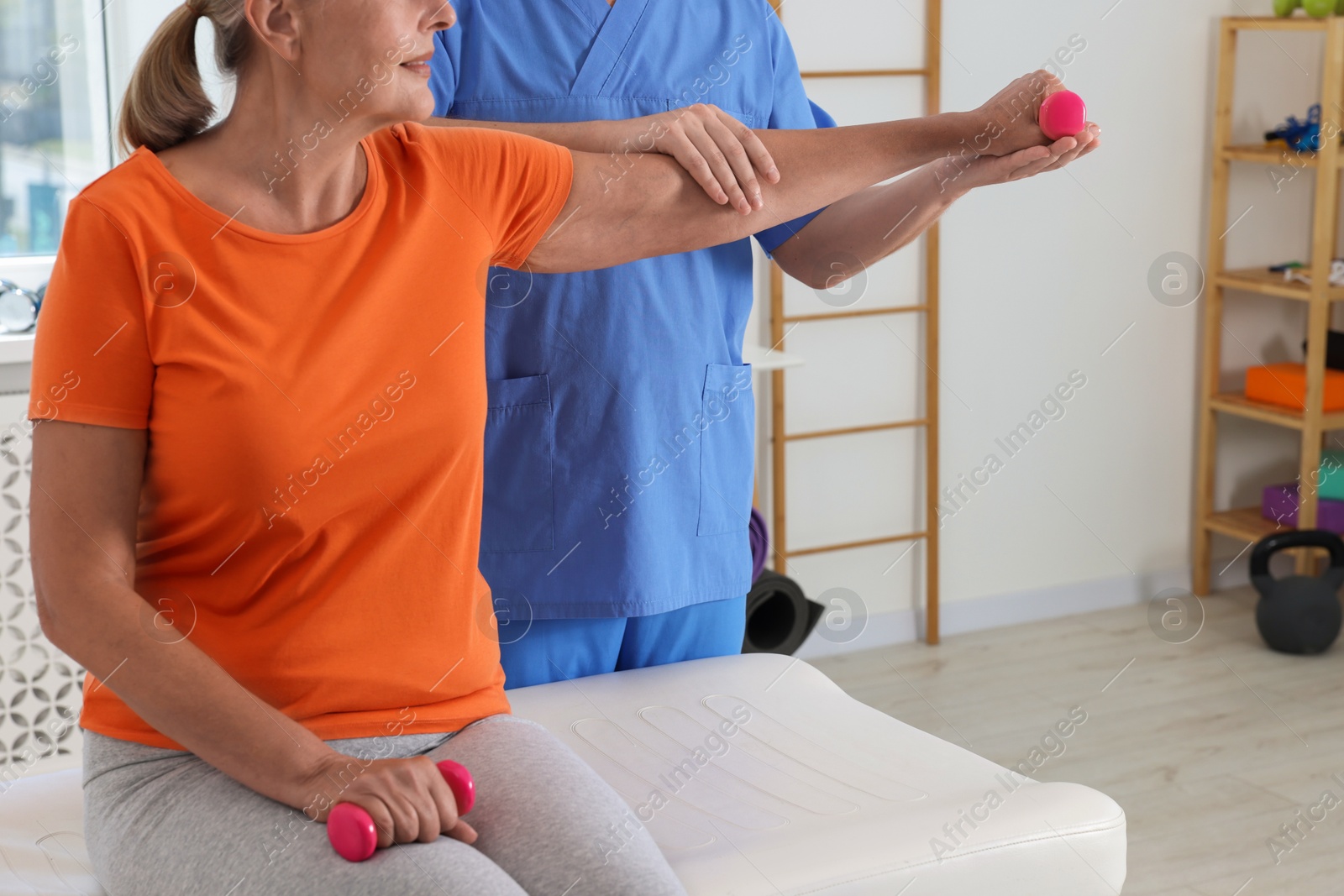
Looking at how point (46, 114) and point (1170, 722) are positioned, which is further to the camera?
point (1170, 722)

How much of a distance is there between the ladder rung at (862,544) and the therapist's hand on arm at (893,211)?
1788mm

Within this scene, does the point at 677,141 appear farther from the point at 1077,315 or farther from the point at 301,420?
the point at 1077,315

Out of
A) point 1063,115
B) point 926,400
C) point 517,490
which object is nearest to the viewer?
point 1063,115

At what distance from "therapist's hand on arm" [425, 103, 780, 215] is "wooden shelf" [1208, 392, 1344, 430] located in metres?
2.75

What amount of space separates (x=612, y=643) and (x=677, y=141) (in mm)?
587

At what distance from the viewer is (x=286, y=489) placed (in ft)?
3.43

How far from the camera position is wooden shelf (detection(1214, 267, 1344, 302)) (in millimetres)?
3553

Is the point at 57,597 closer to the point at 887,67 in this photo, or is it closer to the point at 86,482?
the point at 86,482

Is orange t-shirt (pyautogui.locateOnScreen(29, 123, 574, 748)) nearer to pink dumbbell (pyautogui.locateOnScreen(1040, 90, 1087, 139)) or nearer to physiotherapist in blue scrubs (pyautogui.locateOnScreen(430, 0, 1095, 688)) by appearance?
physiotherapist in blue scrubs (pyautogui.locateOnScreen(430, 0, 1095, 688))

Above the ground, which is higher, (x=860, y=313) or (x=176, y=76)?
(x=176, y=76)

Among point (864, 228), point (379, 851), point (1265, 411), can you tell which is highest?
point (864, 228)

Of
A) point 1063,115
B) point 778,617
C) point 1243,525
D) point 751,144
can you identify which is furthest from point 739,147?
point 1243,525

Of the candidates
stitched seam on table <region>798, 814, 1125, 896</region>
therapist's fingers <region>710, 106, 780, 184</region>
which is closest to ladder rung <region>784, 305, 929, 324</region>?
therapist's fingers <region>710, 106, 780, 184</region>

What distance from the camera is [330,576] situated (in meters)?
1.09
